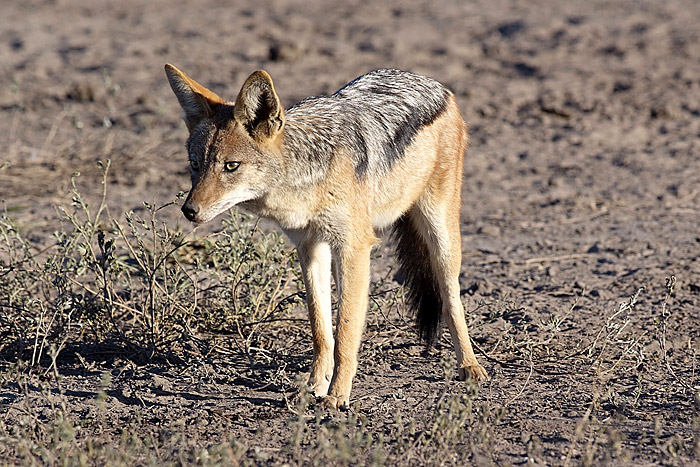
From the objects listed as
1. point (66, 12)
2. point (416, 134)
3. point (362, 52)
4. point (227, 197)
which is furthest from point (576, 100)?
point (66, 12)

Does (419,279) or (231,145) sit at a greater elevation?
(231,145)

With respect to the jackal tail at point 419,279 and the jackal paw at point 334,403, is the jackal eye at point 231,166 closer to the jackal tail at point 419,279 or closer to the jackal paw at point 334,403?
the jackal paw at point 334,403

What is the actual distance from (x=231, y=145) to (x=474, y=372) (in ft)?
5.81

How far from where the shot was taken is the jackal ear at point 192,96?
4426mm

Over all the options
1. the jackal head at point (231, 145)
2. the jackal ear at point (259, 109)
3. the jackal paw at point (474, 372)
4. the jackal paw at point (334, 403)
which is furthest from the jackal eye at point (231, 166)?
the jackal paw at point (474, 372)

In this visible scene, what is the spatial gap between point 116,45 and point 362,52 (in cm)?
351

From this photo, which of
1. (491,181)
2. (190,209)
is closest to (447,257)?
(190,209)

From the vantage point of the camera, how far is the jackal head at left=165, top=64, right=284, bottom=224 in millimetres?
4188

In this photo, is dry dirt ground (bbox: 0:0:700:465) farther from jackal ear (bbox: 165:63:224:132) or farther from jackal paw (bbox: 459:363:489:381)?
jackal ear (bbox: 165:63:224:132)

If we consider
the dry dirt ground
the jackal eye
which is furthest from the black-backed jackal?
the dry dirt ground

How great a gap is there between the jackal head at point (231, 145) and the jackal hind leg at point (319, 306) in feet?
1.65

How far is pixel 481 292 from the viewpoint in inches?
239

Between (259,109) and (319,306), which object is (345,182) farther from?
(319,306)

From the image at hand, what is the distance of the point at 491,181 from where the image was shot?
8.57m
